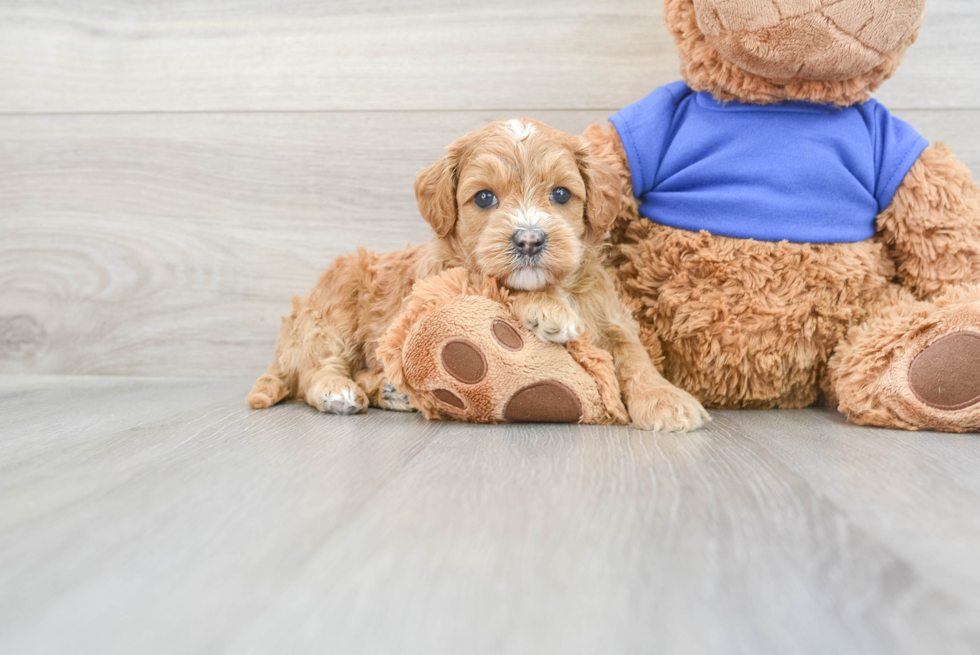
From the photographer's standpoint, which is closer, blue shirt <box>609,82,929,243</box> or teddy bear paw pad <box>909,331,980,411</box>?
teddy bear paw pad <box>909,331,980,411</box>

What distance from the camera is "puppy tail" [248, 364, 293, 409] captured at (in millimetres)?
1605

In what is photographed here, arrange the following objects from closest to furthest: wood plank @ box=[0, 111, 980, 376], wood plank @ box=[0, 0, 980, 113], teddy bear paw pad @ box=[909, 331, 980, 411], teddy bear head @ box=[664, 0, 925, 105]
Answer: teddy bear paw pad @ box=[909, 331, 980, 411], teddy bear head @ box=[664, 0, 925, 105], wood plank @ box=[0, 0, 980, 113], wood plank @ box=[0, 111, 980, 376]

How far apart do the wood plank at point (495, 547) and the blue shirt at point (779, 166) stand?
509mm

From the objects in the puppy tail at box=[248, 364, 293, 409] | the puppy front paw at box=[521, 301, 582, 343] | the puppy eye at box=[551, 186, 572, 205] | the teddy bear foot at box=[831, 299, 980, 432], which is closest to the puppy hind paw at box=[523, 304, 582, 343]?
the puppy front paw at box=[521, 301, 582, 343]

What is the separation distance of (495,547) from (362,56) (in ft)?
5.41

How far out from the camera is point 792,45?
134 centimetres

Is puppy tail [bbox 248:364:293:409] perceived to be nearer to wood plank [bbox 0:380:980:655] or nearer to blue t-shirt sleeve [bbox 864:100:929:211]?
wood plank [bbox 0:380:980:655]

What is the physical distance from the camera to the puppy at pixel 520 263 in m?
1.30

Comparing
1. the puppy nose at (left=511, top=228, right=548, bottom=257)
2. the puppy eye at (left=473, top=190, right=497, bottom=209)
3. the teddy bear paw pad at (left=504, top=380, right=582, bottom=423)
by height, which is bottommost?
the teddy bear paw pad at (left=504, top=380, right=582, bottom=423)

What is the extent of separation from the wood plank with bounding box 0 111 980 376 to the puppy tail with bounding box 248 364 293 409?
0.43m

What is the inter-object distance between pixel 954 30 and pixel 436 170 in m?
1.42

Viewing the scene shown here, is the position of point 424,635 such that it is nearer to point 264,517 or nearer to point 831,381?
point 264,517

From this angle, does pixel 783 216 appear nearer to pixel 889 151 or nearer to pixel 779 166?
pixel 779 166

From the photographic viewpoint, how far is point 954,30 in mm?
1796
